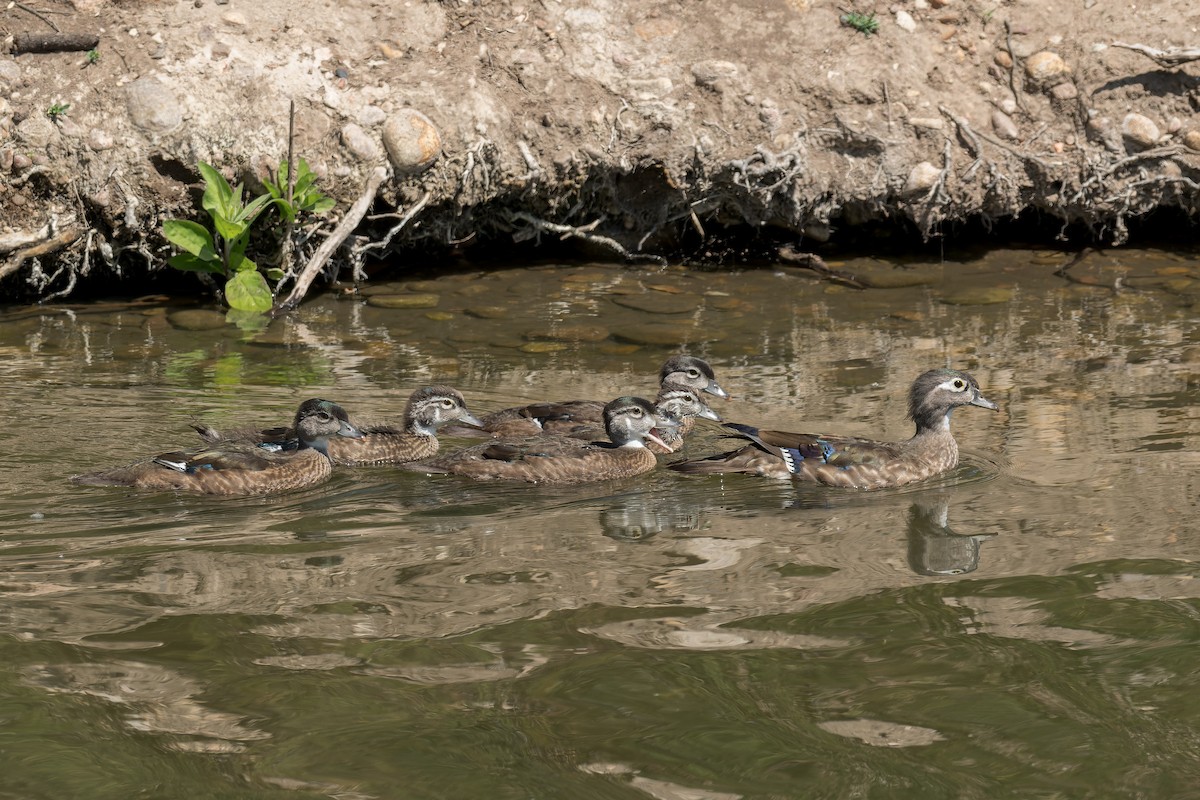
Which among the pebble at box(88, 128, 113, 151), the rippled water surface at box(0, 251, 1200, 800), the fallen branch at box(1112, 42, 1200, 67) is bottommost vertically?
the rippled water surface at box(0, 251, 1200, 800)

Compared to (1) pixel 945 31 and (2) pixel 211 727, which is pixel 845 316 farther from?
(2) pixel 211 727

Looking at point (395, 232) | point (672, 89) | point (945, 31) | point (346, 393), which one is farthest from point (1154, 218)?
point (346, 393)

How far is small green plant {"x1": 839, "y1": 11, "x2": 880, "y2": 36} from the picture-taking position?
14.9m

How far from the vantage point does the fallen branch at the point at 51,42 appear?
13367 mm

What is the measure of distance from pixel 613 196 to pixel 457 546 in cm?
818

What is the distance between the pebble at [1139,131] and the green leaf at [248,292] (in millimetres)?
8618

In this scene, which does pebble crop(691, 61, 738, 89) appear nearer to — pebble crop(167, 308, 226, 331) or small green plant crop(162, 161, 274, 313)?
small green plant crop(162, 161, 274, 313)

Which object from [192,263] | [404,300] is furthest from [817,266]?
[192,263]

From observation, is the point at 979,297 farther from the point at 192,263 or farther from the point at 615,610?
the point at 615,610

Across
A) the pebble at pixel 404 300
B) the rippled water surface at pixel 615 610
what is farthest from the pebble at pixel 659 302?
the rippled water surface at pixel 615 610

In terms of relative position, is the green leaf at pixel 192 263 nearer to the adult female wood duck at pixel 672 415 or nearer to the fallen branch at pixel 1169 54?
the adult female wood duck at pixel 672 415

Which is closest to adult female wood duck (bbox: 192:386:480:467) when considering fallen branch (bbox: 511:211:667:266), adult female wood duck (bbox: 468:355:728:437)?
adult female wood duck (bbox: 468:355:728:437)

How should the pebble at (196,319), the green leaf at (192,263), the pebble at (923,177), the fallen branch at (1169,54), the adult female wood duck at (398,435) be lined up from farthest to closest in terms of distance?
the pebble at (923,177) → the fallen branch at (1169,54) → the green leaf at (192,263) → the pebble at (196,319) → the adult female wood duck at (398,435)

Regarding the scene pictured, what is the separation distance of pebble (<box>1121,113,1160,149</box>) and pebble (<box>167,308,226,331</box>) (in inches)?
356
